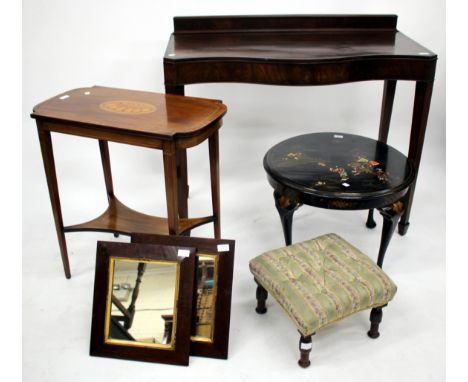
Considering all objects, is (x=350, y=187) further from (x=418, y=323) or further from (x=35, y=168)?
(x=35, y=168)

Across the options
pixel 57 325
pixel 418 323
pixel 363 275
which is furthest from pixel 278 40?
pixel 57 325

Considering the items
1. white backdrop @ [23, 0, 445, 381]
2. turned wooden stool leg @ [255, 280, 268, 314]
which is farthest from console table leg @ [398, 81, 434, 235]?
turned wooden stool leg @ [255, 280, 268, 314]

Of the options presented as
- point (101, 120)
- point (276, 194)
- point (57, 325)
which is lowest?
point (57, 325)

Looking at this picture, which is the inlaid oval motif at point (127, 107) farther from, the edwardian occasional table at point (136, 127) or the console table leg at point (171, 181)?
the console table leg at point (171, 181)

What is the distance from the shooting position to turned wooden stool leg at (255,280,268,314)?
2.28 meters

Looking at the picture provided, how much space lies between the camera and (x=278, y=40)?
9.07 feet

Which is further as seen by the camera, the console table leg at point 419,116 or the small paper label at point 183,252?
the console table leg at point 419,116

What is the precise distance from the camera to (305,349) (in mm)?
2008

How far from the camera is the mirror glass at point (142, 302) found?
209 cm

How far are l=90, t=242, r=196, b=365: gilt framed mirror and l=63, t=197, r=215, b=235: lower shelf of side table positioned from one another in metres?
0.27

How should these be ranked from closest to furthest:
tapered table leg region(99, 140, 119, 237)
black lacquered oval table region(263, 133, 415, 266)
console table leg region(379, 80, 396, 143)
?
black lacquered oval table region(263, 133, 415, 266) → tapered table leg region(99, 140, 119, 237) → console table leg region(379, 80, 396, 143)

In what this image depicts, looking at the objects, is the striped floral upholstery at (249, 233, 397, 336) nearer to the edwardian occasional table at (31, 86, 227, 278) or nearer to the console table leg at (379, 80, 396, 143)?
the edwardian occasional table at (31, 86, 227, 278)

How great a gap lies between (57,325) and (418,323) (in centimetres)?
163

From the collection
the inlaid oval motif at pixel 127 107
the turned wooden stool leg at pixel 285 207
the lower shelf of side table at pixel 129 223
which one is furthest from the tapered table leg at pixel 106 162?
the turned wooden stool leg at pixel 285 207
